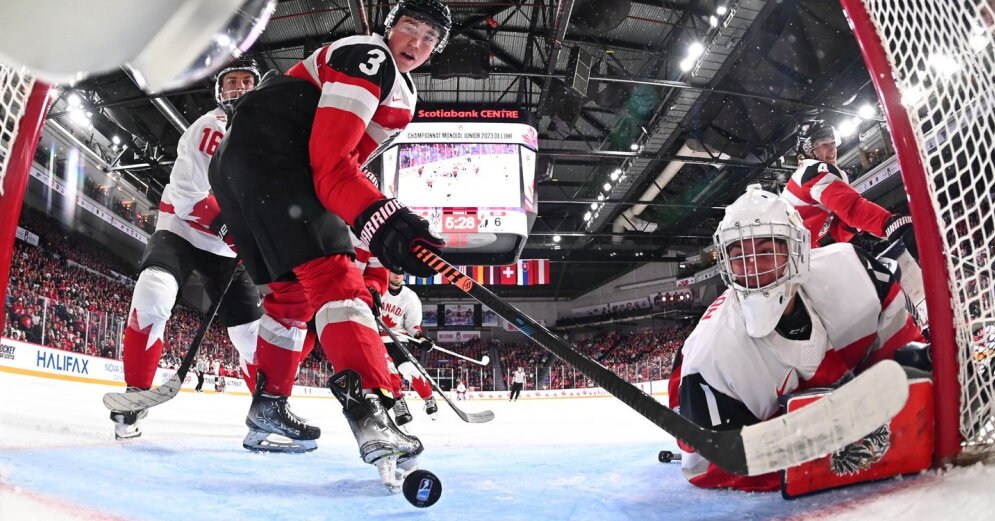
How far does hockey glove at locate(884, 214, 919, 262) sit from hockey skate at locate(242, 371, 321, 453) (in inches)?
87.3

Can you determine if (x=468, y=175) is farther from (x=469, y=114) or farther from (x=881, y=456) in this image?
(x=881, y=456)

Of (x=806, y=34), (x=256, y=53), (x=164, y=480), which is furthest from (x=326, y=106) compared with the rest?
(x=256, y=53)

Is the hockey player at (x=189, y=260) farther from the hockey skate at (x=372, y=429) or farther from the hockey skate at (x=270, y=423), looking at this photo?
the hockey skate at (x=372, y=429)

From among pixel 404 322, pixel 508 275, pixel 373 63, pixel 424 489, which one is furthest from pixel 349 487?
pixel 508 275

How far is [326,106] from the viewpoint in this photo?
1401 millimetres

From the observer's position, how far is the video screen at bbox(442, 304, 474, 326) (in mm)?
24234

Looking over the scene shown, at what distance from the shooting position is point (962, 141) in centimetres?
125

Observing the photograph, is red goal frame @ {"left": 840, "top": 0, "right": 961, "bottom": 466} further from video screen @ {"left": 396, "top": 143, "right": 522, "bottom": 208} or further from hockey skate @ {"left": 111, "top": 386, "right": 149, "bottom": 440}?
video screen @ {"left": 396, "top": 143, "right": 522, "bottom": 208}

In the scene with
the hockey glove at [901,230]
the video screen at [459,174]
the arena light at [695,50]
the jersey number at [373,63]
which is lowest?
the hockey glove at [901,230]

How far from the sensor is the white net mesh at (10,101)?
96 cm

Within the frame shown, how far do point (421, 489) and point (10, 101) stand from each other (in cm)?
95

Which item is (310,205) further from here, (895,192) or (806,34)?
(895,192)

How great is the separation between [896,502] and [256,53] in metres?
10.9

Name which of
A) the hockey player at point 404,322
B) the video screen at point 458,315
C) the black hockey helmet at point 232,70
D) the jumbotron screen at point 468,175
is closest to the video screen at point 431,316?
the video screen at point 458,315
